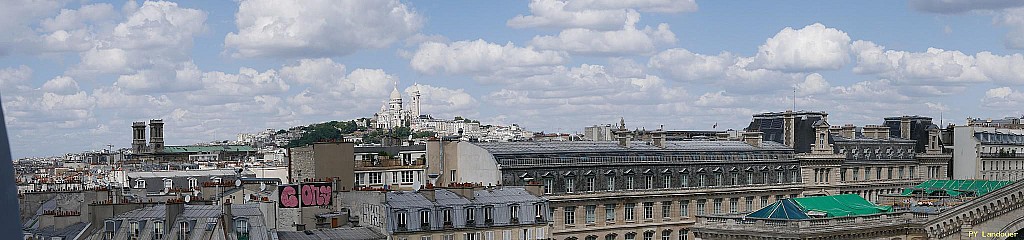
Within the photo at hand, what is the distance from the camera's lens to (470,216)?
149 ft

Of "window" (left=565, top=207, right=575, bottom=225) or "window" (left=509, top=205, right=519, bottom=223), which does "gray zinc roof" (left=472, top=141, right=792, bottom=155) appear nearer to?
"window" (left=565, top=207, right=575, bottom=225)

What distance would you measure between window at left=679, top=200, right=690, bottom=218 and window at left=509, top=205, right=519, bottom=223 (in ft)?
83.6

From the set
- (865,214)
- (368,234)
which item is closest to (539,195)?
(368,234)

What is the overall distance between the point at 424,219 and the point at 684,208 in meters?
30.5

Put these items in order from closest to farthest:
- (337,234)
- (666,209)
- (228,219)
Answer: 1. (228,219)
2. (337,234)
3. (666,209)

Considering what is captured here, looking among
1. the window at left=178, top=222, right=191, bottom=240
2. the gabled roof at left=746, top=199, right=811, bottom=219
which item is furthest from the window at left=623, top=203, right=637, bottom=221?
the window at left=178, top=222, right=191, bottom=240

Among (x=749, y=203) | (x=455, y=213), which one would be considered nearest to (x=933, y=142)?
(x=749, y=203)

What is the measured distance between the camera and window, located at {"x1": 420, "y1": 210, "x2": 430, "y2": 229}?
4375 cm

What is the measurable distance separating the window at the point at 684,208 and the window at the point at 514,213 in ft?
83.6

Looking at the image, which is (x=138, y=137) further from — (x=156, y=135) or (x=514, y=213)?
(x=514, y=213)

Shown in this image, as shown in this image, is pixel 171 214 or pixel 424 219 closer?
pixel 171 214

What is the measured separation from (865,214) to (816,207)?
2021 mm

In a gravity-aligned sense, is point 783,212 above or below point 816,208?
above

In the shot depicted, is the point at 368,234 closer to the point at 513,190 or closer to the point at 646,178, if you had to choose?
the point at 513,190
